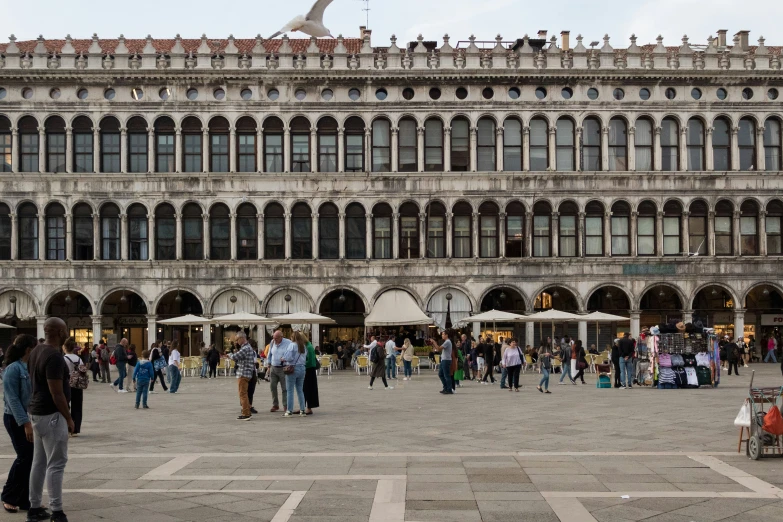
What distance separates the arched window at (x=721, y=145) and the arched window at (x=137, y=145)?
25.9 metres

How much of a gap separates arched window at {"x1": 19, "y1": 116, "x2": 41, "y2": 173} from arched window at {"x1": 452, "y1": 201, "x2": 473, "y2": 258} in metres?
19.0

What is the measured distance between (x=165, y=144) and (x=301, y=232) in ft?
24.0

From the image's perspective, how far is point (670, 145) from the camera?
44.2m

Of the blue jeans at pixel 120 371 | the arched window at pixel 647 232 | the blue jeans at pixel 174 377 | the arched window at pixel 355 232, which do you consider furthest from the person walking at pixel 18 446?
the arched window at pixel 647 232

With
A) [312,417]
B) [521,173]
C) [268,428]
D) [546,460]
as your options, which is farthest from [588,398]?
[521,173]

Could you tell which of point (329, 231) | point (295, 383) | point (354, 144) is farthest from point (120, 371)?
point (354, 144)

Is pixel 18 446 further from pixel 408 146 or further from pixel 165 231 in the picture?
pixel 408 146

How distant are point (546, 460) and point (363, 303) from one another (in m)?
A: 32.5

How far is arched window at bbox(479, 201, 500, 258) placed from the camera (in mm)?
43906

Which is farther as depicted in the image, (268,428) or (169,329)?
(169,329)

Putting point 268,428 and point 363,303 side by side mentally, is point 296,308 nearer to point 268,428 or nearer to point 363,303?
point 363,303

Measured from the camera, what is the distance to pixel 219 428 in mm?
16281

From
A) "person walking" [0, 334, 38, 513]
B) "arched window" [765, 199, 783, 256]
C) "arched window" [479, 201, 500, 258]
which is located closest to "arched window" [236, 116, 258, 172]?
"arched window" [479, 201, 500, 258]

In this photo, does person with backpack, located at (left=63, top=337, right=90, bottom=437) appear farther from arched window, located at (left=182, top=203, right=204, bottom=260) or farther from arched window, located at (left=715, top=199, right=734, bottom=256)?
arched window, located at (left=715, top=199, right=734, bottom=256)
